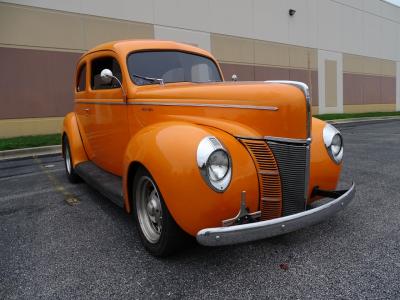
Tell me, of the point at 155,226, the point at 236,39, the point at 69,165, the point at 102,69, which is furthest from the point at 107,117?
the point at 236,39

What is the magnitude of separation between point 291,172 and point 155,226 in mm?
1219

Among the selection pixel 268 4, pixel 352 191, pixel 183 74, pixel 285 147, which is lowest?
pixel 352 191

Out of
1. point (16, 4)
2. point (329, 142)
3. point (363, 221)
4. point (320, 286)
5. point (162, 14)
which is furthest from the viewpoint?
point (162, 14)

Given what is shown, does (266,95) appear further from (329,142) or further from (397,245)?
(397,245)

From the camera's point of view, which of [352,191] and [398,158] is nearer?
[352,191]

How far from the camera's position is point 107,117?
4270mm

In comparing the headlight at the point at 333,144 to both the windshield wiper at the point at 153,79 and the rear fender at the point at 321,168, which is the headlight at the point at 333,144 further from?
the windshield wiper at the point at 153,79

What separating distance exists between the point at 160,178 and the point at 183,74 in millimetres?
1808

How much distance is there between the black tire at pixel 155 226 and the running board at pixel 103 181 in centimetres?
31

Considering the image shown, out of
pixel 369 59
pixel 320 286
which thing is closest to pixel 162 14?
pixel 320 286

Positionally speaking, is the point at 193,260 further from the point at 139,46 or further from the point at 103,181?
the point at 139,46

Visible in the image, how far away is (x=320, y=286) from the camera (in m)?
2.44

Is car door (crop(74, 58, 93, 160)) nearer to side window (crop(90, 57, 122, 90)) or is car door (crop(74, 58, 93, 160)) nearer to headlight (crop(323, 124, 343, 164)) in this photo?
side window (crop(90, 57, 122, 90))

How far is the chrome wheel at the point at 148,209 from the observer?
9.63 ft
